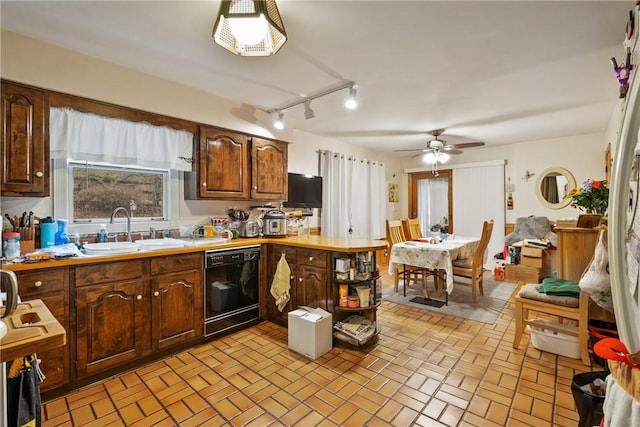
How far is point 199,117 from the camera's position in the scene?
9.53 feet

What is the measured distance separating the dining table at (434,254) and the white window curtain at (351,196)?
1.35m

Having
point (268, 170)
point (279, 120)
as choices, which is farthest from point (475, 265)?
point (279, 120)

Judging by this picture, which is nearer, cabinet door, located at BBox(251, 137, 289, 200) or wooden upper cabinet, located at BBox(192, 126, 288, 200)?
wooden upper cabinet, located at BBox(192, 126, 288, 200)

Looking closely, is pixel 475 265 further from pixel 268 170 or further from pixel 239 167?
pixel 239 167

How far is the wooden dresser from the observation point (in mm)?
2623

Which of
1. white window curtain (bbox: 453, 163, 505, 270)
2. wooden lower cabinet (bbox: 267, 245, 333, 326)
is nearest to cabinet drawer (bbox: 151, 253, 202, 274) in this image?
wooden lower cabinet (bbox: 267, 245, 333, 326)

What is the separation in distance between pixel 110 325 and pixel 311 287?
1.54m

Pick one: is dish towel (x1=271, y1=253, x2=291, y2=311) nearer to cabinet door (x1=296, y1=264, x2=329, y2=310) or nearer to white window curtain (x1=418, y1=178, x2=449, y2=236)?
cabinet door (x1=296, y1=264, x2=329, y2=310)

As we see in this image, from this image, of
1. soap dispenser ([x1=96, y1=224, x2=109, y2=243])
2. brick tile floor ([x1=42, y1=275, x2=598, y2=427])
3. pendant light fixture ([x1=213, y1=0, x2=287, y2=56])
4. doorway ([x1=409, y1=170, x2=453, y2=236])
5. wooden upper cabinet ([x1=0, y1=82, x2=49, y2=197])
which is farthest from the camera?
A: doorway ([x1=409, y1=170, x2=453, y2=236])

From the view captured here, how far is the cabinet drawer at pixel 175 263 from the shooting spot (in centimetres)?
233

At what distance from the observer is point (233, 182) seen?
10.5ft

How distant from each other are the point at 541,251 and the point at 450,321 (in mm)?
2407

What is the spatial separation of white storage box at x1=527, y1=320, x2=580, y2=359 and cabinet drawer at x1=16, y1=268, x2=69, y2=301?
352 centimetres

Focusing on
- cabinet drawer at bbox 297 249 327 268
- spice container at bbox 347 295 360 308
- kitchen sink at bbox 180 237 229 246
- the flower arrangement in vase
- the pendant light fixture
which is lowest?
spice container at bbox 347 295 360 308
